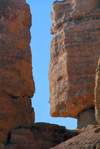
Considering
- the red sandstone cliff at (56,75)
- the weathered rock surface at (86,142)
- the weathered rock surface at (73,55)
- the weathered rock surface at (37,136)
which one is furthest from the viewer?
the weathered rock surface at (73,55)

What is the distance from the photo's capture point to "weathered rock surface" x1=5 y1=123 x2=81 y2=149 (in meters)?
9.25

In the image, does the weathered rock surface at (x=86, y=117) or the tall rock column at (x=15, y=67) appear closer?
the tall rock column at (x=15, y=67)

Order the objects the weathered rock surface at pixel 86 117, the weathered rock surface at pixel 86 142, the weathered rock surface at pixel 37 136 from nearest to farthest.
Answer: the weathered rock surface at pixel 86 142
the weathered rock surface at pixel 37 136
the weathered rock surface at pixel 86 117

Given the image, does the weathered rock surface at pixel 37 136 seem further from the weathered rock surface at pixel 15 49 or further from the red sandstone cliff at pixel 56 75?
the weathered rock surface at pixel 15 49

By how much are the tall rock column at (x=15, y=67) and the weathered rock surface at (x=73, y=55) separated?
3487 millimetres

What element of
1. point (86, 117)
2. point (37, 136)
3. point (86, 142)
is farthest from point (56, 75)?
point (86, 142)

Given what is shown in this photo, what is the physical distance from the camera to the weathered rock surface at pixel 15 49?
1031 cm

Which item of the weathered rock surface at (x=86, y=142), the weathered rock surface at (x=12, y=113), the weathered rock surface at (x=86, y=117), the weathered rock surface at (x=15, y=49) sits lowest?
the weathered rock surface at (x=86, y=142)

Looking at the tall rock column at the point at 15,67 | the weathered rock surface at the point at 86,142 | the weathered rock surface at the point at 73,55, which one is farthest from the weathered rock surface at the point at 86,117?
the weathered rock surface at the point at 86,142

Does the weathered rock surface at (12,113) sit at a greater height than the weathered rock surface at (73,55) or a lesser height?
lesser

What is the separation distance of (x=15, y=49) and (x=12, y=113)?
2.26m

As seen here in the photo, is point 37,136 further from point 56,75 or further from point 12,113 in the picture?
point 56,75

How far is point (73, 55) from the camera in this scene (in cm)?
1501

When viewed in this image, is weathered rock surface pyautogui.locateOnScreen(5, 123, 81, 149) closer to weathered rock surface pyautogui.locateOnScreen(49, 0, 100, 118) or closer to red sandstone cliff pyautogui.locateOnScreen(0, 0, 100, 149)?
red sandstone cliff pyautogui.locateOnScreen(0, 0, 100, 149)
